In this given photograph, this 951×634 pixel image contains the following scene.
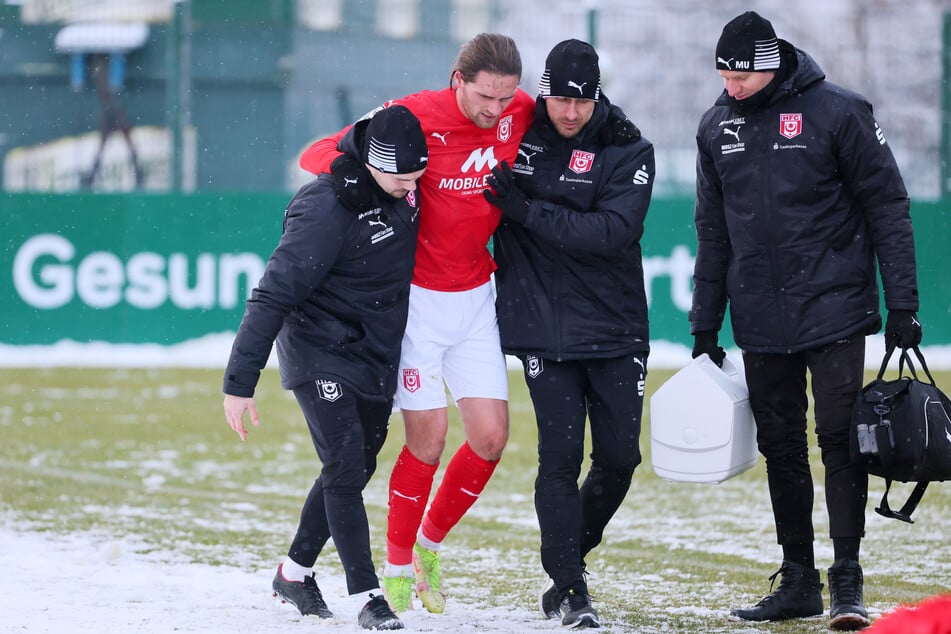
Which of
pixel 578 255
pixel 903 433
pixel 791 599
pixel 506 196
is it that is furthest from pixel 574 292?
pixel 791 599

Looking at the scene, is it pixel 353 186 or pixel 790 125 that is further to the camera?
pixel 790 125

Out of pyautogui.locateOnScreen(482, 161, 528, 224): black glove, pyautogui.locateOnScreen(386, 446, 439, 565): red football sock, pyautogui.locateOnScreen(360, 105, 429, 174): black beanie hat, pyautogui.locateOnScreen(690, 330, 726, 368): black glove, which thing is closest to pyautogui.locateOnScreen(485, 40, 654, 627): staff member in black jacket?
pyautogui.locateOnScreen(482, 161, 528, 224): black glove

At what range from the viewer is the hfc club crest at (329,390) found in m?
4.85

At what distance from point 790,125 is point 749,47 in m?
0.32

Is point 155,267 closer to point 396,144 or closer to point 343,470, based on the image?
point 343,470

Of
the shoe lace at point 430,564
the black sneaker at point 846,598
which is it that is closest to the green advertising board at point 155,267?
→ the shoe lace at point 430,564

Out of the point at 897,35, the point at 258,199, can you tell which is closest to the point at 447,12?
the point at 258,199

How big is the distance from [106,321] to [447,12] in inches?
197

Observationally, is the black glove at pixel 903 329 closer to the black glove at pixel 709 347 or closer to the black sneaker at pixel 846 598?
the black glove at pixel 709 347

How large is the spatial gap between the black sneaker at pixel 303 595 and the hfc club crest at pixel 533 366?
3.56ft

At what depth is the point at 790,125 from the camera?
508cm

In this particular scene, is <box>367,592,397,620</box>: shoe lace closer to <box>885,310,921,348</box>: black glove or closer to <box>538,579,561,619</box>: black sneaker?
<box>538,579,561,619</box>: black sneaker

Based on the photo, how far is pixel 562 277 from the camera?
5.14m

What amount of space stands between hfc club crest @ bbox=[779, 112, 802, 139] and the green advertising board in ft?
27.7
